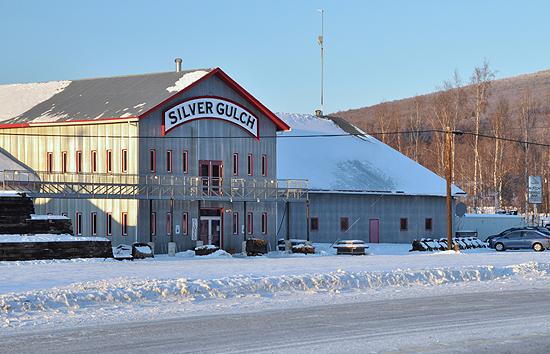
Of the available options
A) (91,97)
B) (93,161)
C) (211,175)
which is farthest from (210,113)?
(91,97)

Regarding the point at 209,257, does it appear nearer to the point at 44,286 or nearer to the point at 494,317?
the point at 44,286

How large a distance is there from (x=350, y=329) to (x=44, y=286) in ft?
35.0

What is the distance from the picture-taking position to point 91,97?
191ft

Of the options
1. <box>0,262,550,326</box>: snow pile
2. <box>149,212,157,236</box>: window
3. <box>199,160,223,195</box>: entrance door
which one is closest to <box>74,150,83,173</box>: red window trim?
<box>149,212,157,236</box>: window

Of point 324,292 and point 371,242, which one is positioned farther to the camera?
point 371,242

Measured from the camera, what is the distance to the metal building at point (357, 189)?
66.1m

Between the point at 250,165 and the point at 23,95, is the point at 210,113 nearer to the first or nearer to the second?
the point at 250,165

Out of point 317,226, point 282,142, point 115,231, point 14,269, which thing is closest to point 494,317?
point 14,269

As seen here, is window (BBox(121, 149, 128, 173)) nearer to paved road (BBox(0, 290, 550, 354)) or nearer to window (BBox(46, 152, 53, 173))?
window (BBox(46, 152, 53, 173))

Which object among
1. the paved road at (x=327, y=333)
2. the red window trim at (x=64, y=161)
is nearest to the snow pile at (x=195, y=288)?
the paved road at (x=327, y=333)

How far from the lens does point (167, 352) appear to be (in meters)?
15.3

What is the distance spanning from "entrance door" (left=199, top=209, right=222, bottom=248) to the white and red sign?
16.6 ft

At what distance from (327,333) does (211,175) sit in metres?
39.2

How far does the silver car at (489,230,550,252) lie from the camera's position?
6097cm
